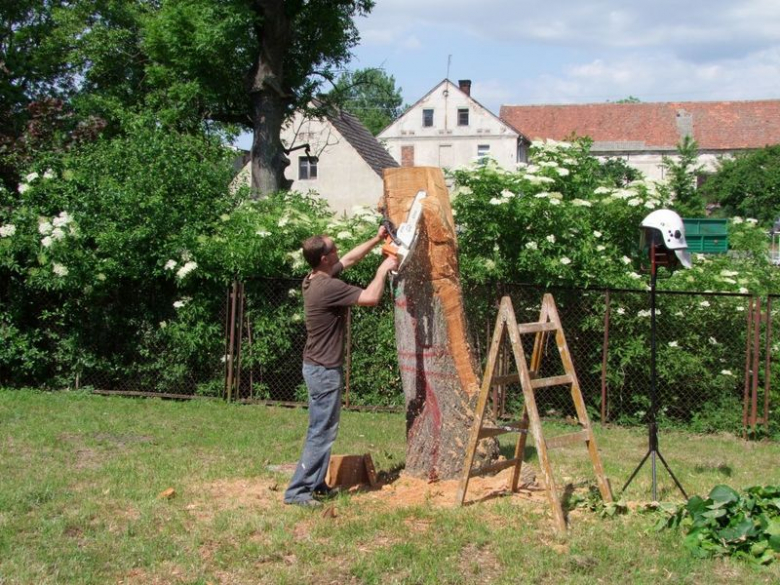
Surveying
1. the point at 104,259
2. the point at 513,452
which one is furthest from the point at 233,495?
the point at 104,259

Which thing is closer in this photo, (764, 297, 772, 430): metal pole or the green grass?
the green grass

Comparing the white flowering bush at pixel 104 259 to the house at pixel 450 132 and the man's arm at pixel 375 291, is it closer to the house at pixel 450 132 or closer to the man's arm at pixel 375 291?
the man's arm at pixel 375 291

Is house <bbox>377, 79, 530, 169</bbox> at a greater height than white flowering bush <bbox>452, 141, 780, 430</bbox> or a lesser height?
greater

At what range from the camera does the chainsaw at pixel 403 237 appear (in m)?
5.70

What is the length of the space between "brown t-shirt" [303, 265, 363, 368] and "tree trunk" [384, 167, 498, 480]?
660 millimetres

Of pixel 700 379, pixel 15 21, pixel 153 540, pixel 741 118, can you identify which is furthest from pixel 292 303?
pixel 741 118

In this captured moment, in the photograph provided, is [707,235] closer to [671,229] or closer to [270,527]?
[671,229]

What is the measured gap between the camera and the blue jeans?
591 cm

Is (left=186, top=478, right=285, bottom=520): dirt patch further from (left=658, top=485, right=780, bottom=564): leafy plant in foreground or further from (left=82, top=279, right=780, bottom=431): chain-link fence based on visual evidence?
(left=82, top=279, right=780, bottom=431): chain-link fence

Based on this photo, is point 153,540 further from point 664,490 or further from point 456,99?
point 456,99

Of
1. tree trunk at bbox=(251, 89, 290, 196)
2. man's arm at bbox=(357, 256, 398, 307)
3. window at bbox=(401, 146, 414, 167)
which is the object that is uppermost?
window at bbox=(401, 146, 414, 167)

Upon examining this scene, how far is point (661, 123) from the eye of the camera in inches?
2235

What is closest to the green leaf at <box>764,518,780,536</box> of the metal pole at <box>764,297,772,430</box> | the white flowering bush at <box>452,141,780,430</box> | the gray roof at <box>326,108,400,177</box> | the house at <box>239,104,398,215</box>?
the metal pole at <box>764,297,772,430</box>

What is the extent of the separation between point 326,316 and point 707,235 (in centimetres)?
699
